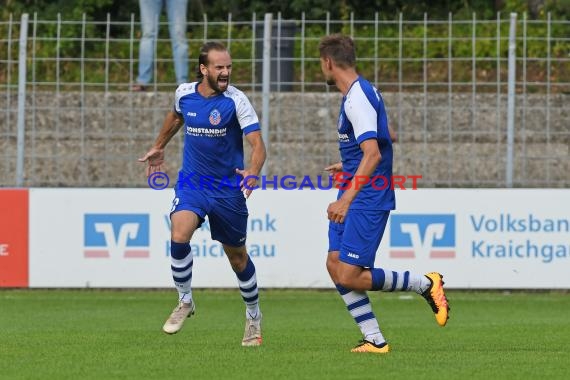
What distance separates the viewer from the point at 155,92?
16828 millimetres

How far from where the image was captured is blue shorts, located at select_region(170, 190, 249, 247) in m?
10.1

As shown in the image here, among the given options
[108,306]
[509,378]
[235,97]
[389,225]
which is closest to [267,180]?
[389,225]

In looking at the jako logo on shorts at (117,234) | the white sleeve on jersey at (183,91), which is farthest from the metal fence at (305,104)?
the white sleeve on jersey at (183,91)

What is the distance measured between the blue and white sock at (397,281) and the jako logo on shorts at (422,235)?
19.8 ft

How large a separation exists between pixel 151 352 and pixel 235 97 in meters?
2.02

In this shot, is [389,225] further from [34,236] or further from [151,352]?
[151,352]

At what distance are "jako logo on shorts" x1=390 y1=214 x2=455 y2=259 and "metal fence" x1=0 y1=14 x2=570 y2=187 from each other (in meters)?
0.64

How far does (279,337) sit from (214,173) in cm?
148

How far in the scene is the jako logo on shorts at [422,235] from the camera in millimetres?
15602

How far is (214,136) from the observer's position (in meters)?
10.2

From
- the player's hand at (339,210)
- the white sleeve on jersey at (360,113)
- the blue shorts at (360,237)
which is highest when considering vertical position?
the white sleeve on jersey at (360,113)

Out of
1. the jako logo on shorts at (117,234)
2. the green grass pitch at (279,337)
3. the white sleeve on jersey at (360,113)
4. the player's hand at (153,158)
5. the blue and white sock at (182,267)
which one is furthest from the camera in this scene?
the jako logo on shorts at (117,234)

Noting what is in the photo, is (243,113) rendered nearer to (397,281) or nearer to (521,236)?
(397,281)

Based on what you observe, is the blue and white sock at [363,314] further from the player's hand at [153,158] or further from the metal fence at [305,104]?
the metal fence at [305,104]
